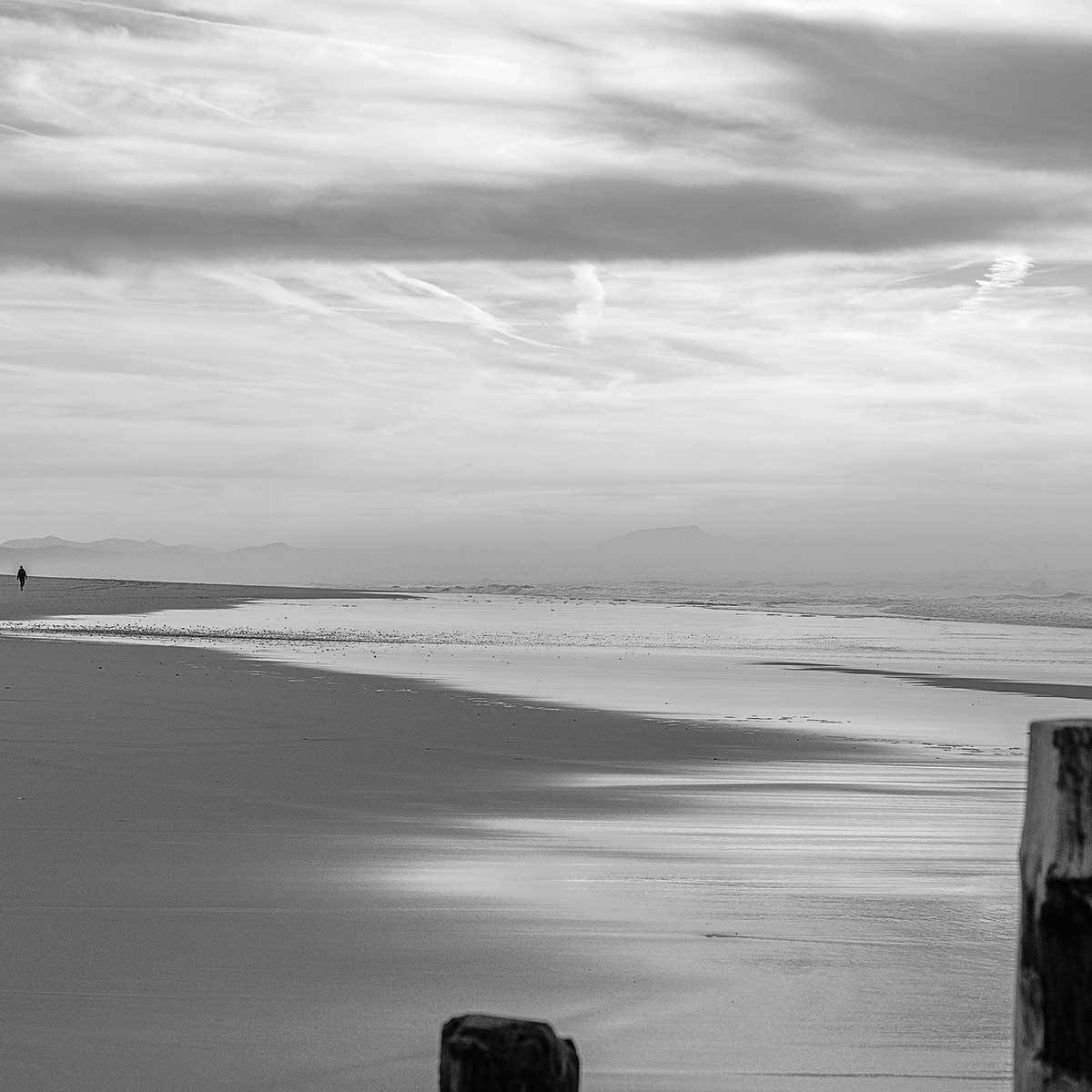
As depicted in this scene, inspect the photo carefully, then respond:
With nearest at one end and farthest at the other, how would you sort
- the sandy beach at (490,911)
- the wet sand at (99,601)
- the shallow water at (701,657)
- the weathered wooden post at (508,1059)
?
the weathered wooden post at (508,1059) < the sandy beach at (490,911) < the shallow water at (701,657) < the wet sand at (99,601)

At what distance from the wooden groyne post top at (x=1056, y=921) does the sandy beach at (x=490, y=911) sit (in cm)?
223

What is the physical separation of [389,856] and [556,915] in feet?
5.39

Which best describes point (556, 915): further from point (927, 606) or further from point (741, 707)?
point (927, 606)

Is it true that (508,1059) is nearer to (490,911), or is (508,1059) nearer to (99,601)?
(490,911)

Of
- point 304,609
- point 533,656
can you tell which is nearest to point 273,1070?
point 533,656

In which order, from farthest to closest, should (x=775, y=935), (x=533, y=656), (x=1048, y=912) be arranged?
(x=533, y=656), (x=775, y=935), (x=1048, y=912)

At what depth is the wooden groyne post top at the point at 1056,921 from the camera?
2312 millimetres

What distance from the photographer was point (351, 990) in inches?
212

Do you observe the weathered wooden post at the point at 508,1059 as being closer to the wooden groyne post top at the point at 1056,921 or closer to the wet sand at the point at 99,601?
the wooden groyne post top at the point at 1056,921

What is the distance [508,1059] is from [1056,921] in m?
0.87

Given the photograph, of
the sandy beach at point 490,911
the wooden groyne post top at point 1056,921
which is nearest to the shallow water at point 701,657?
the sandy beach at point 490,911

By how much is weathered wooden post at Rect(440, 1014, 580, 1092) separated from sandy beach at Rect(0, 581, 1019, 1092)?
232 cm

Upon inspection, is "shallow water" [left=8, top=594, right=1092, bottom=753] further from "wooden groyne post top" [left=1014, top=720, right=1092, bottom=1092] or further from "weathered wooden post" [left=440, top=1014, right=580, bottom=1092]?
"weathered wooden post" [left=440, top=1014, right=580, bottom=1092]

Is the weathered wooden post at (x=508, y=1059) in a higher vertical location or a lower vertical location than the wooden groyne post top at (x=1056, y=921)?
lower
